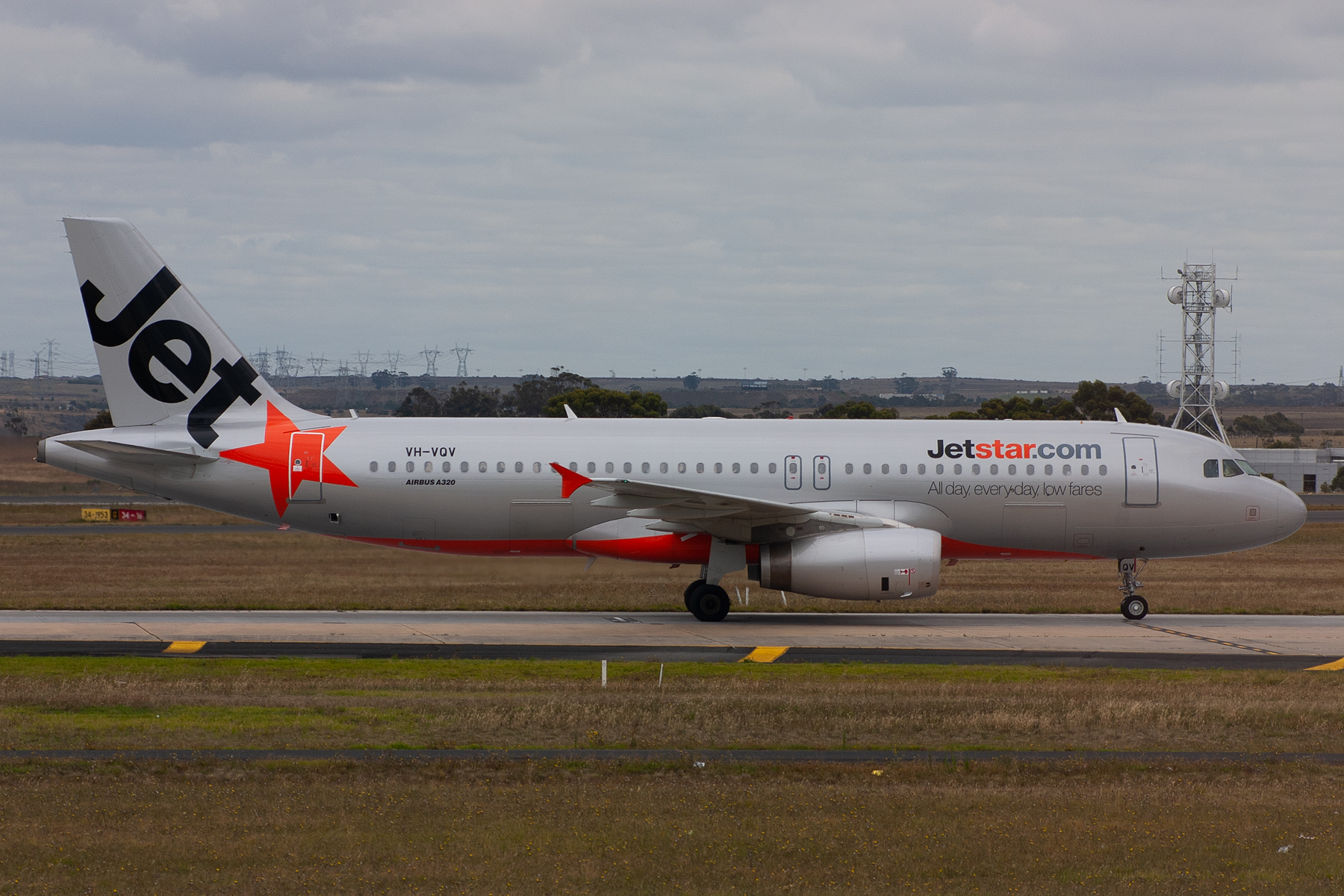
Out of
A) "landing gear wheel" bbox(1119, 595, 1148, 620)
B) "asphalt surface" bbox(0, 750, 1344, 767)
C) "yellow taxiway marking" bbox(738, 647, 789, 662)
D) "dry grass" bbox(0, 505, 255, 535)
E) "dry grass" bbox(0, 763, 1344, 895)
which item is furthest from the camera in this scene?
"dry grass" bbox(0, 505, 255, 535)

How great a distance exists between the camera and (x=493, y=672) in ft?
69.2

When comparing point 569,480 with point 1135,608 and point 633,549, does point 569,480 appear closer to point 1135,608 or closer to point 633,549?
point 633,549

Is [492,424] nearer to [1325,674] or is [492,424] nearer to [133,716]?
[133,716]

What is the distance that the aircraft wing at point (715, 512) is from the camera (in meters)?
26.4

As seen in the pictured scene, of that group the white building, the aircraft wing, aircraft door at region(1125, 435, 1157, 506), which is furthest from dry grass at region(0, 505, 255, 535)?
the white building

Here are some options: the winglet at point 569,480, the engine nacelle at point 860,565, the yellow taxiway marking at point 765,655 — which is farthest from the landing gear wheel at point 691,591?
the yellow taxiway marking at point 765,655

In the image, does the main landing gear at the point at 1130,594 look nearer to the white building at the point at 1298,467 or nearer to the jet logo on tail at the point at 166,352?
the jet logo on tail at the point at 166,352

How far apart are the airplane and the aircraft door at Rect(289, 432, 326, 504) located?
4 cm

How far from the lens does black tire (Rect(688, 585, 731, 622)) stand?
28625mm

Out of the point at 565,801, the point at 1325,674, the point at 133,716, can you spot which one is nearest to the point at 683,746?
the point at 565,801

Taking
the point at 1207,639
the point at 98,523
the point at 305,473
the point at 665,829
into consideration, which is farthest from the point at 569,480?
the point at 98,523

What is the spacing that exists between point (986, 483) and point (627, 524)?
774 centimetres

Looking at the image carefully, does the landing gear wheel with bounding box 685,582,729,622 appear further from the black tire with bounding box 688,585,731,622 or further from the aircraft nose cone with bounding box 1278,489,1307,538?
the aircraft nose cone with bounding box 1278,489,1307,538

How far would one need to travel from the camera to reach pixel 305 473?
1141 inches
